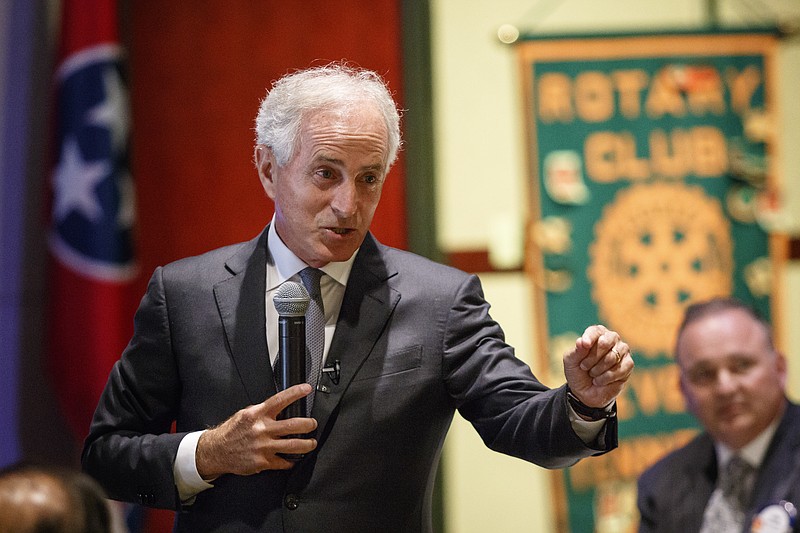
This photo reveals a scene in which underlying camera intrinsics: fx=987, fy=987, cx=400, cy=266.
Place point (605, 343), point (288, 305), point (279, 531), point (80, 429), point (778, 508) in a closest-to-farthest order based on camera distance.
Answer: point (605, 343) < point (288, 305) < point (279, 531) < point (778, 508) < point (80, 429)

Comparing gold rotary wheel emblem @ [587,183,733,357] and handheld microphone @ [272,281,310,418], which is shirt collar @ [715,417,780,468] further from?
handheld microphone @ [272,281,310,418]

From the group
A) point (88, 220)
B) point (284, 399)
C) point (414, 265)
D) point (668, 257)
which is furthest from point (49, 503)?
point (668, 257)

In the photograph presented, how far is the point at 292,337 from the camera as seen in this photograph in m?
1.77

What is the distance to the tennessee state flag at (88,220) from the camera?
3908mm

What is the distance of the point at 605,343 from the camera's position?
162 cm

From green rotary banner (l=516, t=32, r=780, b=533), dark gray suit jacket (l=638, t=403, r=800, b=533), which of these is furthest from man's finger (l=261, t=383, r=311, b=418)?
green rotary banner (l=516, t=32, r=780, b=533)

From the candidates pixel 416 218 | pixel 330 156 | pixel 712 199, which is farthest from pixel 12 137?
pixel 712 199

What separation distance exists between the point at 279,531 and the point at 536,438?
520mm

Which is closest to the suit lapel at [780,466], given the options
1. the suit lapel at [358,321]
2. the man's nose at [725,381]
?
the man's nose at [725,381]

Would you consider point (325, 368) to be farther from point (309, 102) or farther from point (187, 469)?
point (309, 102)

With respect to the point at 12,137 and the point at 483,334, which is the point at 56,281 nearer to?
the point at 12,137

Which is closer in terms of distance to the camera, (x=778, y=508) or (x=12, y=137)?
(x=778, y=508)

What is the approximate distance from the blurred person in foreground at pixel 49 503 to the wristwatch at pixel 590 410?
81cm

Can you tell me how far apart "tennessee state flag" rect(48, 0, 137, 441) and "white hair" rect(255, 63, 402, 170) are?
2.05m
